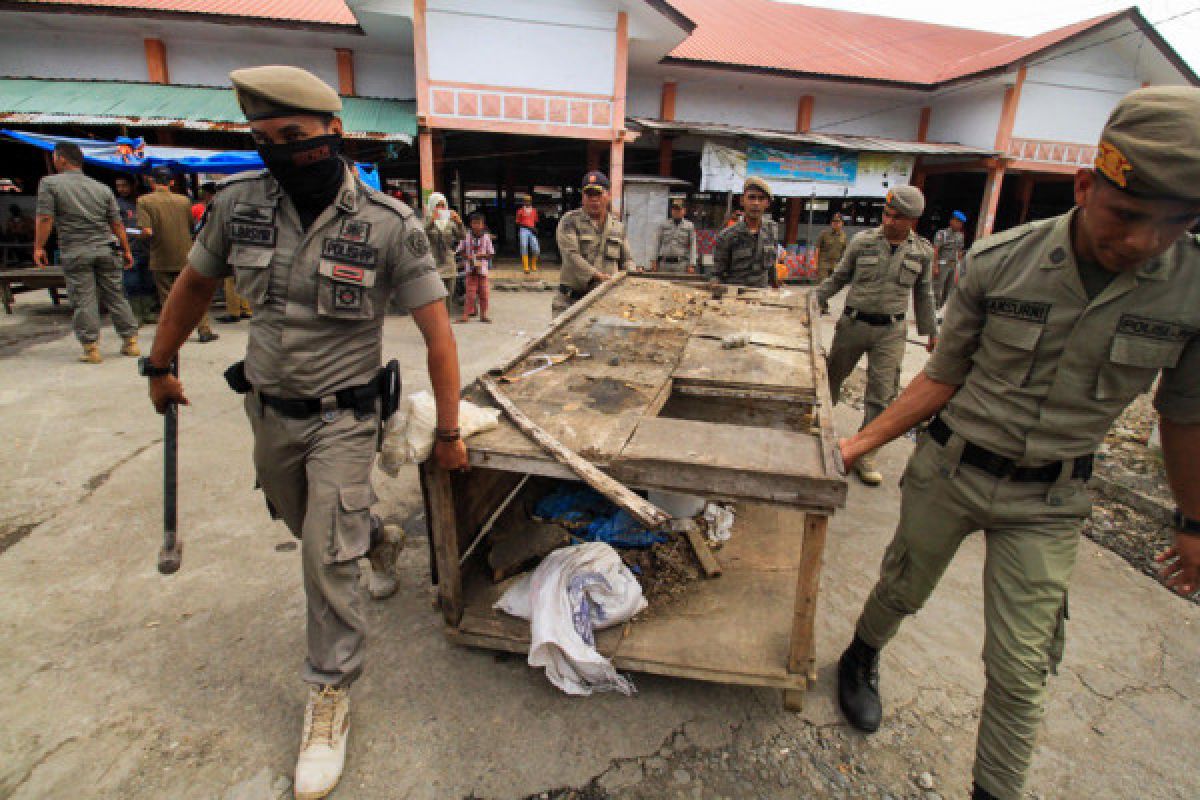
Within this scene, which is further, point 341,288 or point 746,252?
point 746,252

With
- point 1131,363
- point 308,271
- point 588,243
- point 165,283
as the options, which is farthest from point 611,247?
point 165,283

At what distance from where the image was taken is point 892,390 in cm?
407

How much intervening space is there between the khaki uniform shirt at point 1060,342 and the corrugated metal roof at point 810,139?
40.1 ft

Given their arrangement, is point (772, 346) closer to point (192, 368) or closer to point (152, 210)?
point (192, 368)

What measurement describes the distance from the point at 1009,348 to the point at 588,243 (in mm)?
3774

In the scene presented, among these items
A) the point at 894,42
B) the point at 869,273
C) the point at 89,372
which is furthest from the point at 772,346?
the point at 894,42

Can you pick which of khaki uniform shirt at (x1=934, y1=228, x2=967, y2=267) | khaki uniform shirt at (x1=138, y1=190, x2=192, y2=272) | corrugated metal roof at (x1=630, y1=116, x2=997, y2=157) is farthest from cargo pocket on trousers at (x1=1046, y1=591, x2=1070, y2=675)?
corrugated metal roof at (x1=630, y1=116, x2=997, y2=157)

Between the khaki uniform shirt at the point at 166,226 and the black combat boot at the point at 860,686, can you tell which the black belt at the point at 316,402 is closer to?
the black combat boot at the point at 860,686

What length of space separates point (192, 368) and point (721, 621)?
5627mm

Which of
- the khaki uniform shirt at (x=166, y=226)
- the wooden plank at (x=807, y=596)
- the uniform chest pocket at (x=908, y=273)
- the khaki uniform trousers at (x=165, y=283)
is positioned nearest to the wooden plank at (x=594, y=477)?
the wooden plank at (x=807, y=596)

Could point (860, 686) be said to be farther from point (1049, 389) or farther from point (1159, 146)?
point (1159, 146)

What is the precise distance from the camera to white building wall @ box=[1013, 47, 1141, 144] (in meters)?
14.7

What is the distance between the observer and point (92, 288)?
5.64m

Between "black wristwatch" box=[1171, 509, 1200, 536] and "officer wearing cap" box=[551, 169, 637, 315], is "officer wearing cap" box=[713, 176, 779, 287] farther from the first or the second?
"black wristwatch" box=[1171, 509, 1200, 536]
